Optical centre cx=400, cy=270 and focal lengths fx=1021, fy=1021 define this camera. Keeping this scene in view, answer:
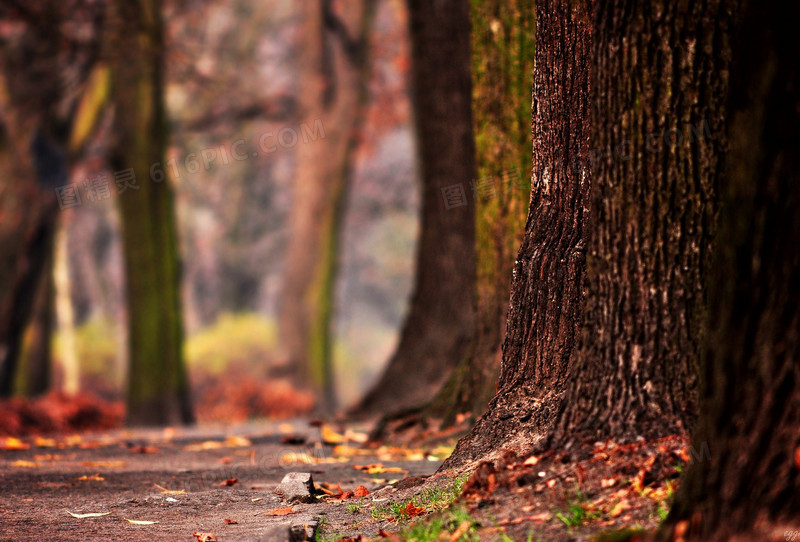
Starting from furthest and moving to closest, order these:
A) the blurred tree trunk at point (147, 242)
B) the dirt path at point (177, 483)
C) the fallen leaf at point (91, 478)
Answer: the blurred tree trunk at point (147, 242), the fallen leaf at point (91, 478), the dirt path at point (177, 483)

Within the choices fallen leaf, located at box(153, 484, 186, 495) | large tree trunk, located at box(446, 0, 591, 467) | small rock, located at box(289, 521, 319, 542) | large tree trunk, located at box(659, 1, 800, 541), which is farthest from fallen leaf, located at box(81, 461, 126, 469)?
large tree trunk, located at box(659, 1, 800, 541)

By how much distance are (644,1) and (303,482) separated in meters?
3.15

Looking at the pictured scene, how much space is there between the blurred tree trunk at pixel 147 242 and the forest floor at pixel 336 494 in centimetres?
518

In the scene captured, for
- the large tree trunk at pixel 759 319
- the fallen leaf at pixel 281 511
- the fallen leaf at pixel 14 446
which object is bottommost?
the fallen leaf at pixel 14 446

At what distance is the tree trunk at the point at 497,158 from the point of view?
25.4 feet

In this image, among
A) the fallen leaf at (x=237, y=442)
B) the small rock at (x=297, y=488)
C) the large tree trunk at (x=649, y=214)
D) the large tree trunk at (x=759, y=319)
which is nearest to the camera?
the large tree trunk at (x=759, y=319)

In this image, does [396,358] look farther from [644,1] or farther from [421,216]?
[644,1]

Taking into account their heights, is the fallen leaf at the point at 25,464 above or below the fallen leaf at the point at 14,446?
above

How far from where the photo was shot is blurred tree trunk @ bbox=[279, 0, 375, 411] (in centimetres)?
2045

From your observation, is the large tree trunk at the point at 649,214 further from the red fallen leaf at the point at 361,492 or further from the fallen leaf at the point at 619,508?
the red fallen leaf at the point at 361,492

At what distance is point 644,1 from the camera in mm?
4188

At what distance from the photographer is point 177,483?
6598mm

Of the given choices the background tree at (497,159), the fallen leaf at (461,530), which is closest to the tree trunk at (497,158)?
the background tree at (497,159)

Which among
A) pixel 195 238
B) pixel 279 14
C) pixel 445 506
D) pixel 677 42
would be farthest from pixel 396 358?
pixel 195 238
